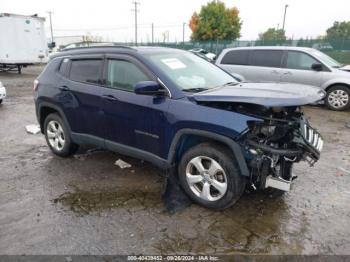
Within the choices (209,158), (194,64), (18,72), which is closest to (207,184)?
(209,158)

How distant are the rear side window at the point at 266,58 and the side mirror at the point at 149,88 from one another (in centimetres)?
658

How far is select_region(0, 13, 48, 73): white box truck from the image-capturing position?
17.2m

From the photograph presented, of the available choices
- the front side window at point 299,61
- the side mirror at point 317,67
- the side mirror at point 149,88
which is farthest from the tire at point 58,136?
the side mirror at point 317,67

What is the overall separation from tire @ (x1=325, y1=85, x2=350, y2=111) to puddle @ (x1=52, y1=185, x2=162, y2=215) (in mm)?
6971

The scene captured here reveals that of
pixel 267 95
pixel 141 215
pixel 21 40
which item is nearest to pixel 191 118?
pixel 267 95

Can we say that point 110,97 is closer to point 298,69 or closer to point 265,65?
point 265,65

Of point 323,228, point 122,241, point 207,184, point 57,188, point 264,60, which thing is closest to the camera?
point 122,241

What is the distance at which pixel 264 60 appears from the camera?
30.7 ft

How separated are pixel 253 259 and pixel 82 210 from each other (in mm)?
1958

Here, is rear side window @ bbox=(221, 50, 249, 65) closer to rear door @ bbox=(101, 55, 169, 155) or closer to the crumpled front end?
rear door @ bbox=(101, 55, 169, 155)

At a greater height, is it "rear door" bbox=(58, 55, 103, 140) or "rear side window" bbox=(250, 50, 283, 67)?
"rear side window" bbox=(250, 50, 283, 67)

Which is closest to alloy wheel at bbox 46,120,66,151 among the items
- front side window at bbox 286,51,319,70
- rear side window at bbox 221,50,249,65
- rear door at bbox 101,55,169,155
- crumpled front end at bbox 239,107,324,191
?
rear door at bbox 101,55,169,155

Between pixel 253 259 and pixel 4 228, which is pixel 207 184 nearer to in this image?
pixel 253 259

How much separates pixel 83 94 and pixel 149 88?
1.40 metres
